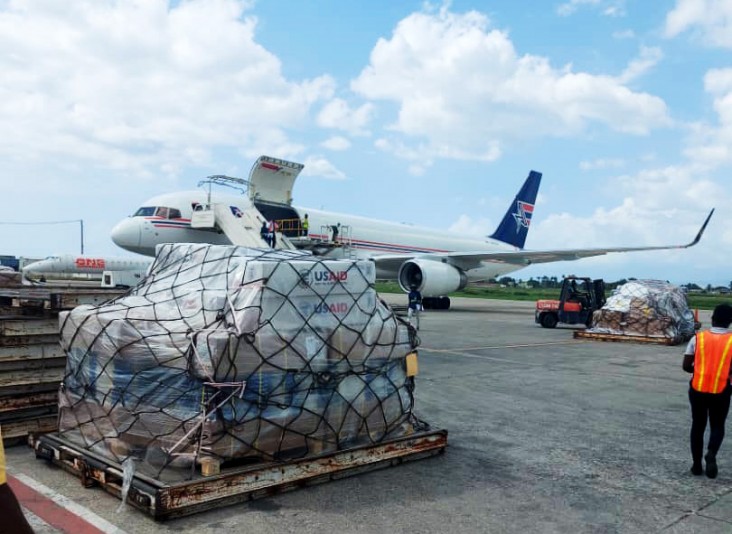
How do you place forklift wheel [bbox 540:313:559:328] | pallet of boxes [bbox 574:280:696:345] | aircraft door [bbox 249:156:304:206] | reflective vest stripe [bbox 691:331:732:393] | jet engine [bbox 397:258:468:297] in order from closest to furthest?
reflective vest stripe [bbox 691:331:732:393] → pallet of boxes [bbox 574:280:696:345] → forklift wheel [bbox 540:313:559:328] → aircraft door [bbox 249:156:304:206] → jet engine [bbox 397:258:468:297]

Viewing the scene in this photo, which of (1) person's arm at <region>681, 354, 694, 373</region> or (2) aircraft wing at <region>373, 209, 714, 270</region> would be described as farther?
(2) aircraft wing at <region>373, 209, 714, 270</region>

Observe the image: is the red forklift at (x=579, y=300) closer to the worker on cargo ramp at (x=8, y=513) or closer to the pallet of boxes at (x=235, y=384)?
the pallet of boxes at (x=235, y=384)

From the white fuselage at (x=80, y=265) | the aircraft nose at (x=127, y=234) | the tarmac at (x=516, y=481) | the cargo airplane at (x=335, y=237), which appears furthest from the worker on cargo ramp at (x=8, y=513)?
the white fuselage at (x=80, y=265)

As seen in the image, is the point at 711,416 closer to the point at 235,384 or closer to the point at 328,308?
the point at 328,308

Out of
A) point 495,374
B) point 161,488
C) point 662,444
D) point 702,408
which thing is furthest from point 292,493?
point 495,374

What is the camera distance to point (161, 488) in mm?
4168

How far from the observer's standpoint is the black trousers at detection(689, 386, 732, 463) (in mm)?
5379

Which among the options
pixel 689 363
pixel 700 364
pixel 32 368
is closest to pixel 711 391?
pixel 700 364

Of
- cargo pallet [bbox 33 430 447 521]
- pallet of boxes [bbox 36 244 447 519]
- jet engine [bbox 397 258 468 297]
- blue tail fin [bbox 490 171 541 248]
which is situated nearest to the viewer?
cargo pallet [bbox 33 430 447 521]

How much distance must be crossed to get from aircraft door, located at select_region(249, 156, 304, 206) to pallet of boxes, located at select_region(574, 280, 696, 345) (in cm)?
1166

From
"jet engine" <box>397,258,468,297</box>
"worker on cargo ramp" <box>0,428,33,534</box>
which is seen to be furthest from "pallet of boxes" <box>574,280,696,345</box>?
"worker on cargo ramp" <box>0,428,33,534</box>

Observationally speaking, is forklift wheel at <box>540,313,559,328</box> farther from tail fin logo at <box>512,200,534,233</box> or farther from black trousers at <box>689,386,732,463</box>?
tail fin logo at <box>512,200,534,233</box>

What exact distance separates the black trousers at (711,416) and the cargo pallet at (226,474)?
2.28 meters

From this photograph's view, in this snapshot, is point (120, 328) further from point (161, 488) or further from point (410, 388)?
point (410, 388)
